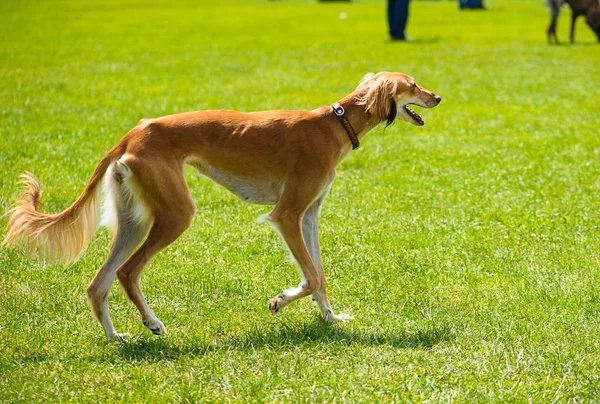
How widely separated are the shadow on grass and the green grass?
0.05 feet

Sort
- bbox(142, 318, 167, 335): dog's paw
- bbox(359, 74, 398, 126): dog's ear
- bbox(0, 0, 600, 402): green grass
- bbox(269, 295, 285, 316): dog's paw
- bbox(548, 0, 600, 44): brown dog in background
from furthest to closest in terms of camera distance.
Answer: bbox(548, 0, 600, 44): brown dog in background < bbox(359, 74, 398, 126): dog's ear < bbox(269, 295, 285, 316): dog's paw < bbox(142, 318, 167, 335): dog's paw < bbox(0, 0, 600, 402): green grass

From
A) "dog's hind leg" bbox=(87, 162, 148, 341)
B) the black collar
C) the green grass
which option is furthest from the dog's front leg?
"dog's hind leg" bbox=(87, 162, 148, 341)

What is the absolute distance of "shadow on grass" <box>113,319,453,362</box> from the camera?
4.89 meters

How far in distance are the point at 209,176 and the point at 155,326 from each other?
100 cm

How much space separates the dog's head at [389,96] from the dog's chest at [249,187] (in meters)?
0.82

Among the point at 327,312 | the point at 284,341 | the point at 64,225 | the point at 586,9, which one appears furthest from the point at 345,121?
the point at 586,9

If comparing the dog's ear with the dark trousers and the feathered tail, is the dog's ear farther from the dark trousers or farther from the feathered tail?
the dark trousers

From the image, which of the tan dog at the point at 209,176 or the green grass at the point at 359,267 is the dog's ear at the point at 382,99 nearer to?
the tan dog at the point at 209,176

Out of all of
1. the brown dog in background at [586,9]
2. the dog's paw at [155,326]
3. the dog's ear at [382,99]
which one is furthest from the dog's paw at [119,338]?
the brown dog in background at [586,9]

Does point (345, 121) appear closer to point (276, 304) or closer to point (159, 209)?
point (276, 304)

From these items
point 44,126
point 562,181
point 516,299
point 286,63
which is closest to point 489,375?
point 516,299

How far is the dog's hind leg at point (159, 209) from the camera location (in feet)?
16.3

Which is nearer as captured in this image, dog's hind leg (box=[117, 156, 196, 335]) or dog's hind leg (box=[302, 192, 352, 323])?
dog's hind leg (box=[117, 156, 196, 335])

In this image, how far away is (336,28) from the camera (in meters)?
28.7
